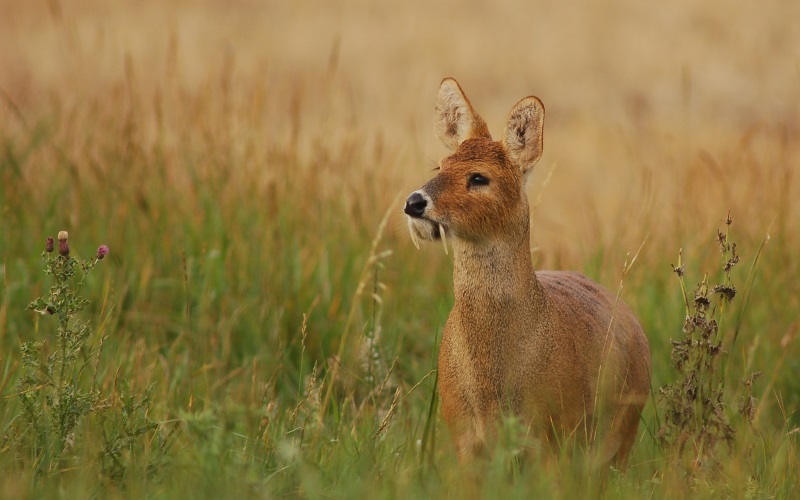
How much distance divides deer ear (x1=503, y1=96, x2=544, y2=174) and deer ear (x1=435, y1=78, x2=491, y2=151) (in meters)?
0.16

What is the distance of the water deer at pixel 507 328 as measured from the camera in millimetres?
4387

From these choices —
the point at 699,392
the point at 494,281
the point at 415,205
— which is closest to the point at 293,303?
the point at 494,281

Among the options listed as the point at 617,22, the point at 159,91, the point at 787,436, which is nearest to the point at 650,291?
the point at 787,436

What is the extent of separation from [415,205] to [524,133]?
0.69m

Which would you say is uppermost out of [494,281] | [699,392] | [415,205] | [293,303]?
[415,205]

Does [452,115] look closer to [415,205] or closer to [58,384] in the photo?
[415,205]

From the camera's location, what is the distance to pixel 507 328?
14.8ft

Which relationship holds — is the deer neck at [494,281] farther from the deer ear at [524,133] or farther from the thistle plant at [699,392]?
the thistle plant at [699,392]

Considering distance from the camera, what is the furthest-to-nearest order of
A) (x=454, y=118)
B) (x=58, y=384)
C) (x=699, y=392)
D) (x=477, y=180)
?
(x=454, y=118)
(x=477, y=180)
(x=699, y=392)
(x=58, y=384)

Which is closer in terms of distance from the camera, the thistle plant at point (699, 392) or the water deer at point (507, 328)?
the thistle plant at point (699, 392)

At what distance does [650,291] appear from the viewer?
258 inches

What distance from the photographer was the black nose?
13.9 feet

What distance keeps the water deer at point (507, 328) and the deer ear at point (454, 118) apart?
14 centimetres

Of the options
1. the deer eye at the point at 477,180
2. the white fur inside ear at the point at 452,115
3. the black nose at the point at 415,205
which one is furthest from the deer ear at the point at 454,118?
the black nose at the point at 415,205
